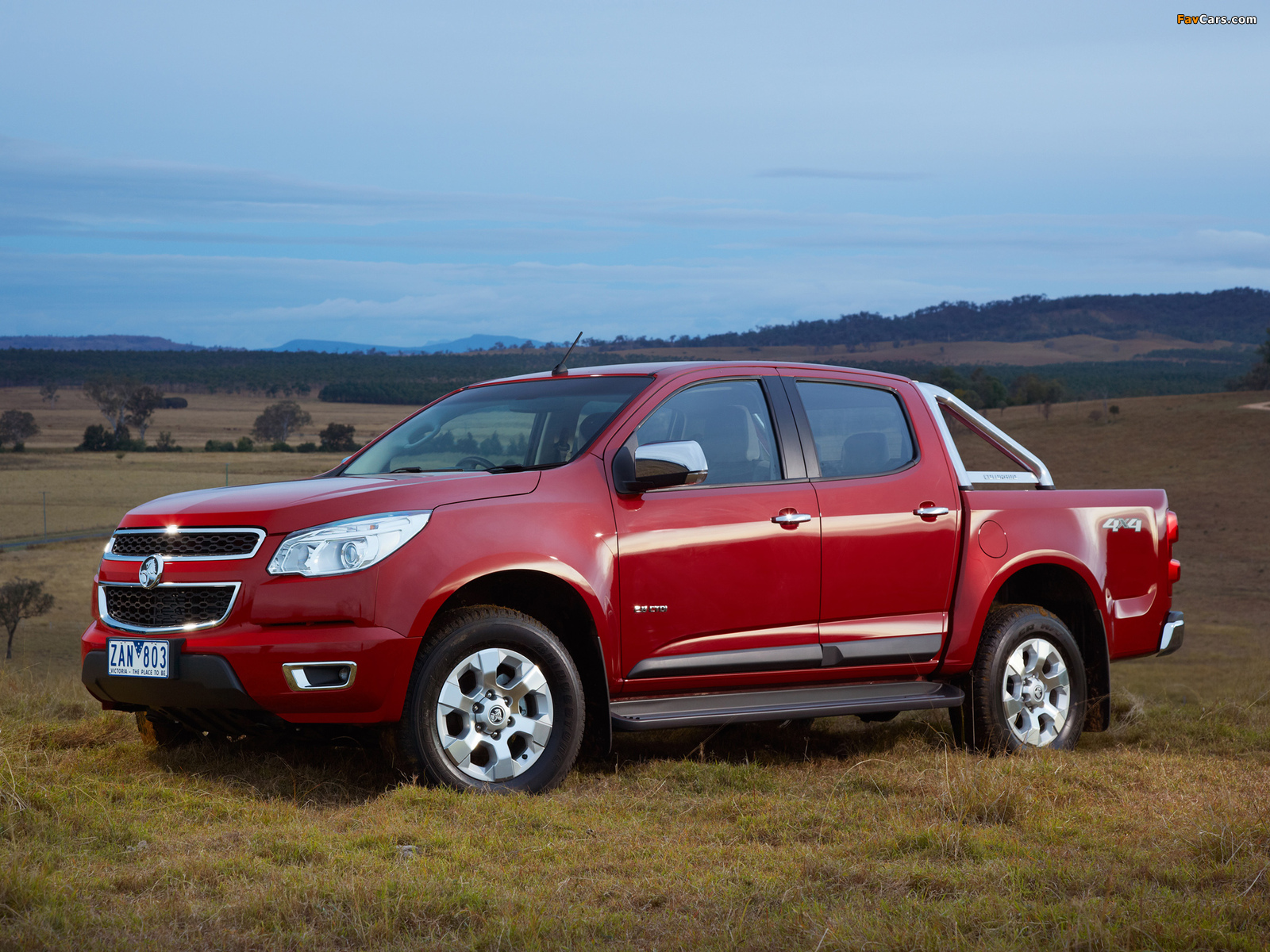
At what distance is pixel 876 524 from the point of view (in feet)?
21.0

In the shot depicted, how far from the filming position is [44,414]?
118812 mm

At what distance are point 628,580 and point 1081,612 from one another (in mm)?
2964

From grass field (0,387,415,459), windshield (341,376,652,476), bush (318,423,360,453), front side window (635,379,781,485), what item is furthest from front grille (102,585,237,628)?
grass field (0,387,415,459)

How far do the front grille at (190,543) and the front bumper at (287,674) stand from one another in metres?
0.32

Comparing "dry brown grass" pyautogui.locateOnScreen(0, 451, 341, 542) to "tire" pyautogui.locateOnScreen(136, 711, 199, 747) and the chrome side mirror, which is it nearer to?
"tire" pyautogui.locateOnScreen(136, 711, 199, 747)

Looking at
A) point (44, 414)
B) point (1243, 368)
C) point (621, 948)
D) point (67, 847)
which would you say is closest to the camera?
point (621, 948)

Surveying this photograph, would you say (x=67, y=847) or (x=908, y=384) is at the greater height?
(x=908, y=384)

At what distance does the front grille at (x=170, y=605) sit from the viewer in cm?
529

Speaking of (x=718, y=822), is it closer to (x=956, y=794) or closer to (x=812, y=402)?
(x=956, y=794)

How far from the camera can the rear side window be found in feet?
21.4

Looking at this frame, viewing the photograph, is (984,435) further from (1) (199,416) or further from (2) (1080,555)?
(1) (199,416)

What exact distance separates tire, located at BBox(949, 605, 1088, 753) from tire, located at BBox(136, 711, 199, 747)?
3773 mm

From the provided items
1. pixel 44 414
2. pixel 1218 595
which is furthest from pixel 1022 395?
pixel 44 414

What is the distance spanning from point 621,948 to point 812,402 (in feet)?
11.3
